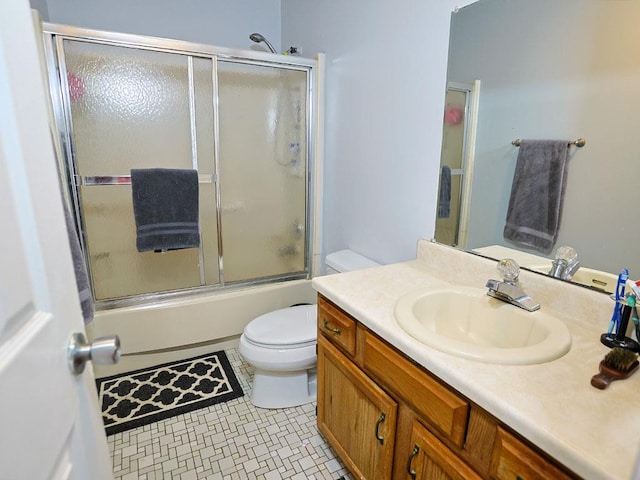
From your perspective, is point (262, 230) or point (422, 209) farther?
point (262, 230)

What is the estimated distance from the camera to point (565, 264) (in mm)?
1118

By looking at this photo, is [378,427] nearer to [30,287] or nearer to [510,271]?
[510,271]

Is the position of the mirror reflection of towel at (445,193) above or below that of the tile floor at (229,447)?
above

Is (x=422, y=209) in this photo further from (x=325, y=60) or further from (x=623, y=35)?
(x=325, y=60)

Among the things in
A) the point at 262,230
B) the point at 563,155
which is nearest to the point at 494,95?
the point at 563,155

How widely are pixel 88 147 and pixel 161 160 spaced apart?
35 cm

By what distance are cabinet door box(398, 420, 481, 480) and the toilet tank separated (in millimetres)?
979

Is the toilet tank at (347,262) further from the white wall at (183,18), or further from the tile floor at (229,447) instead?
the white wall at (183,18)

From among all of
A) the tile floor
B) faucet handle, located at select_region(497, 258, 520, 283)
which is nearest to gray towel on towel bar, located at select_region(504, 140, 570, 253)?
faucet handle, located at select_region(497, 258, 520, 283)

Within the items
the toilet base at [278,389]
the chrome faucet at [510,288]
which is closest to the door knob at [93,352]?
the chrome faucet at [510,288]

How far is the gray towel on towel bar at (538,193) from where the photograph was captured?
1118mm

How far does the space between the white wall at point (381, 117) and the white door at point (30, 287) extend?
1366 millimetres

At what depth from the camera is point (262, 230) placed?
2.40 metres

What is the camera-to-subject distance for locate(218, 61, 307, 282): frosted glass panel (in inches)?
84.9
